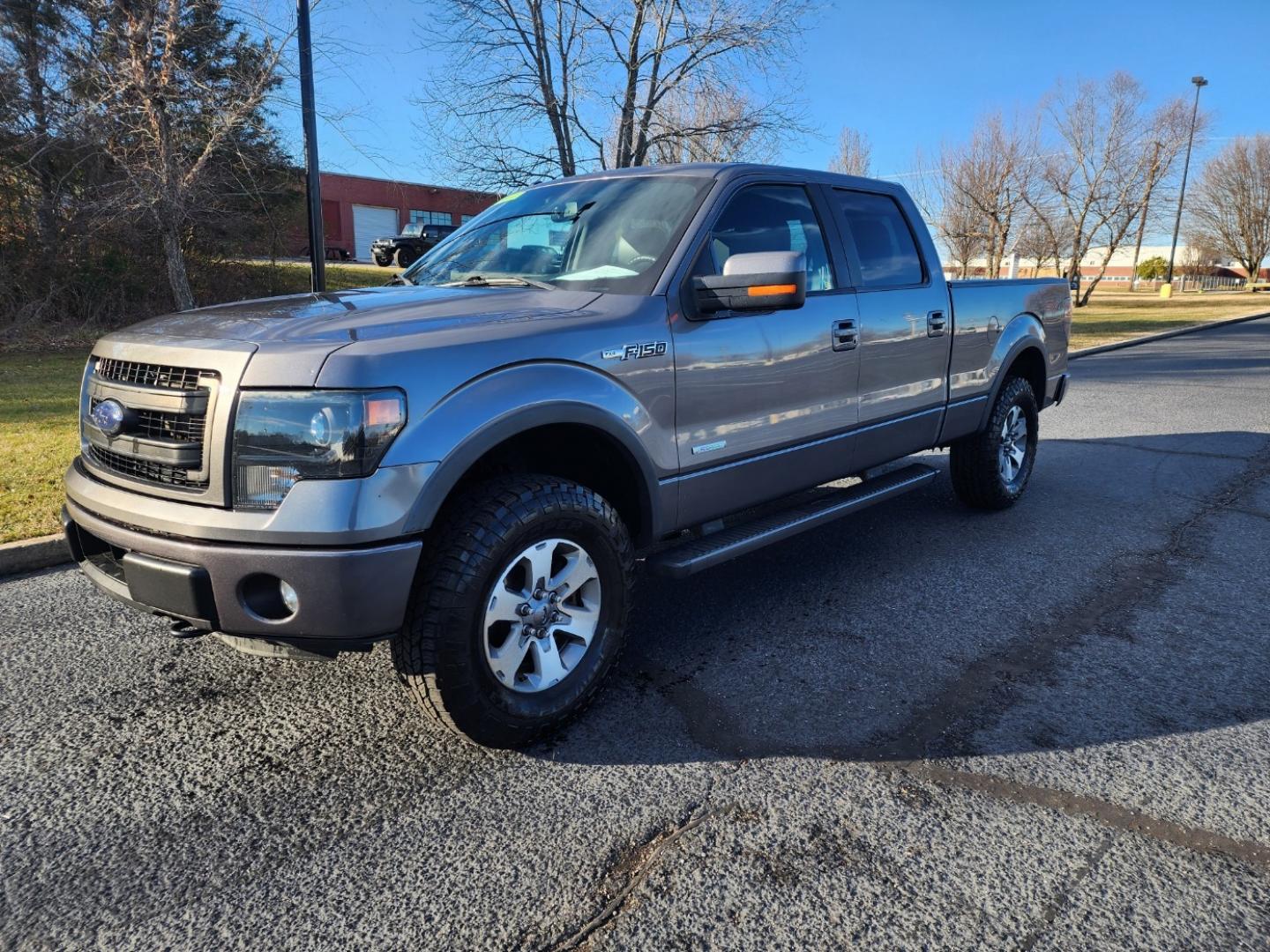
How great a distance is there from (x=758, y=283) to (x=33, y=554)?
3995 millimetres

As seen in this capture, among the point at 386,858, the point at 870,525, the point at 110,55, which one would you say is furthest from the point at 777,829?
the point at 110,55

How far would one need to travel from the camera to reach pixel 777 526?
146 inches

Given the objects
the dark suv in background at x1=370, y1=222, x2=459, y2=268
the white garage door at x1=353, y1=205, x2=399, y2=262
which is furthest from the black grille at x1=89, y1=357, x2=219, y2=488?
the white garage door at x1=353, y1=205, x2=399, y2=262

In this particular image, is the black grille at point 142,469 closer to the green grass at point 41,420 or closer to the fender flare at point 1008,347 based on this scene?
the green grass at point 41,420

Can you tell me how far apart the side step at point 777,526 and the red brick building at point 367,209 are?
139ft

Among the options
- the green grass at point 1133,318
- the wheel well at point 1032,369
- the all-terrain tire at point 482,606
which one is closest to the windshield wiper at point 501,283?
the all-terrain tire at point 482,606

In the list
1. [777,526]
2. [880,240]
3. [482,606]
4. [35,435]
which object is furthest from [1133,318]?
[482,606]

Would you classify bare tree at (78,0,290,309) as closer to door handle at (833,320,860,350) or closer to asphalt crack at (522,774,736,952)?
door handle at (833,320,860,350)

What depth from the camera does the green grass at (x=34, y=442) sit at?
497cm

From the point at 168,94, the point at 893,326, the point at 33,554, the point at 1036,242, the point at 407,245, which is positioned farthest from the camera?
the point at 1036,242

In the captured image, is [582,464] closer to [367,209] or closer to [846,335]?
[846,335]

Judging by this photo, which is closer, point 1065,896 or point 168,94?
point 1065,896

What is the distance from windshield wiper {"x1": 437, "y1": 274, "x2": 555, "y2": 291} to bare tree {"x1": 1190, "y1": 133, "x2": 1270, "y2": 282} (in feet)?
248

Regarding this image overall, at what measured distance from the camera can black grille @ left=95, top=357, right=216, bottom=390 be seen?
2.57 meters
